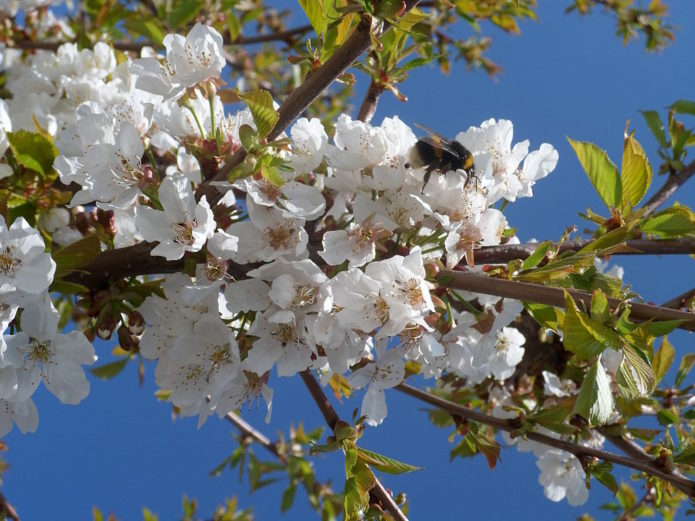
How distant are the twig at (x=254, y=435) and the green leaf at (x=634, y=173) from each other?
5.51 feet

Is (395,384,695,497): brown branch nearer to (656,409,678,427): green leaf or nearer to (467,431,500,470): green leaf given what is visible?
(467,431,500,470): green leaf

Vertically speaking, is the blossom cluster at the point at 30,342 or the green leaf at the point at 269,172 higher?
the green leaf at the point at 269,172

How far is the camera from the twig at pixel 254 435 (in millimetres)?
2492

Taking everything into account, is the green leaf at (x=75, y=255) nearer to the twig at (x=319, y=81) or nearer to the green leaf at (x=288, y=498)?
the twig at (x=319, y=81)

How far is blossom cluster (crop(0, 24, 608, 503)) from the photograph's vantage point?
1.06 meters

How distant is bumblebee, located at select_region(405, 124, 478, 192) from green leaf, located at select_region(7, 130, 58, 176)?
2.90ft

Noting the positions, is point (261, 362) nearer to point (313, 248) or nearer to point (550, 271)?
point (313, 248)

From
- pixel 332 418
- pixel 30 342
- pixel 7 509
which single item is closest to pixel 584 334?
pixel 332 418

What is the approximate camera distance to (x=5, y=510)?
2113 mm

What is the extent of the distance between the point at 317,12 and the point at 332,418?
2.62ft

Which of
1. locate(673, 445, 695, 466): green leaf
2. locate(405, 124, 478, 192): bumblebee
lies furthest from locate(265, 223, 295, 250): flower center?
locate(673, 445, 695, 466): green leaf

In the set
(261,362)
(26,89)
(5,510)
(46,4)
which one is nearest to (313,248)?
(261,362)

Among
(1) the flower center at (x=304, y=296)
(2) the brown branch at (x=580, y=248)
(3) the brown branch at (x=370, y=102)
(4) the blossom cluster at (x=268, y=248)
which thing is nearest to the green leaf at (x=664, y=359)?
(2) the brown branch at (x=580, y=248)

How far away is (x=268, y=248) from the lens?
1.13 metres
